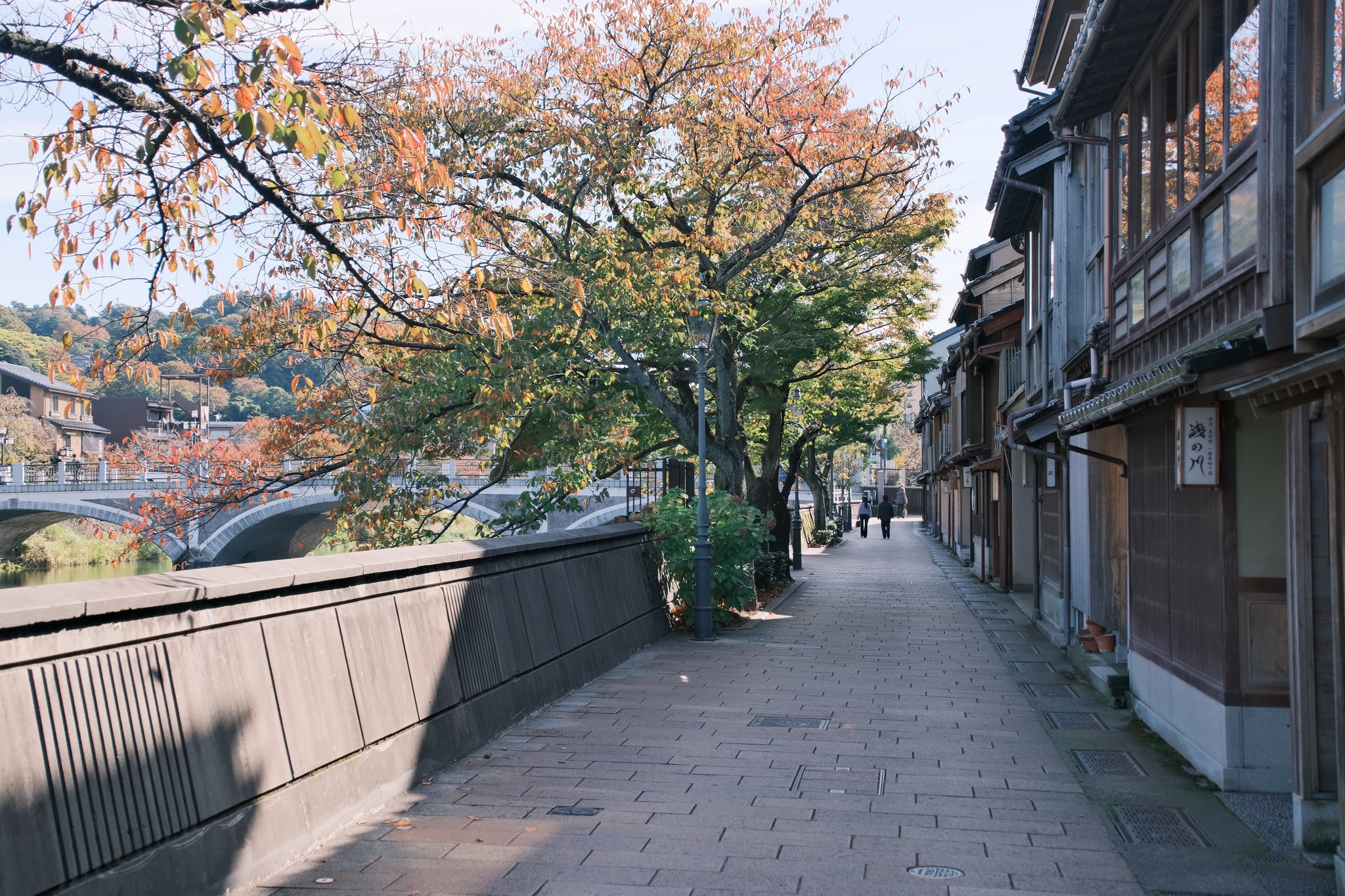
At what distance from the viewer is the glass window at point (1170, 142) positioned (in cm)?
823

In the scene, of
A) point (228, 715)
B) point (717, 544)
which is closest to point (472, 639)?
point (228, 715)

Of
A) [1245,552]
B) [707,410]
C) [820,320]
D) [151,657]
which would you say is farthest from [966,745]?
[707,410]

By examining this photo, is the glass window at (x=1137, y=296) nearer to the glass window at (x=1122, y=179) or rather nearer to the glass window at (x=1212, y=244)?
the glass window at (x=1122, y=179)

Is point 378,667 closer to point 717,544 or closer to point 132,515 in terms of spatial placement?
point 717,544

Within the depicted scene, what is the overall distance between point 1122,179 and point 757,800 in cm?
694

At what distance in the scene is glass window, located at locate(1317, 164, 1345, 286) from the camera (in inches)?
198

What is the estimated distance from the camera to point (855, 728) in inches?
349

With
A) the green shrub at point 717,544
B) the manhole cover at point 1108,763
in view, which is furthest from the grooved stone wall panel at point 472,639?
the green shrub at point 717,544

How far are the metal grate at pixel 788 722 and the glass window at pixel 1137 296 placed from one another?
4267 millimetres

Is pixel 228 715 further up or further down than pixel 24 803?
further up

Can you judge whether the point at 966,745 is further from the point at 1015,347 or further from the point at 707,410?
the point at 707,410

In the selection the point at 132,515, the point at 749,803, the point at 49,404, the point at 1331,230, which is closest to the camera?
the point at 1331,230

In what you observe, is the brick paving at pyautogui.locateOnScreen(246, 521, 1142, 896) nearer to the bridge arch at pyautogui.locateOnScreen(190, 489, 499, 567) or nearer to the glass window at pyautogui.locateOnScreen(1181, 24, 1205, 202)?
the glass window at pyautogui.locateOnScreen(1181, 24, 1205, 202)

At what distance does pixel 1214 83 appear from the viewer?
23.9 ft
